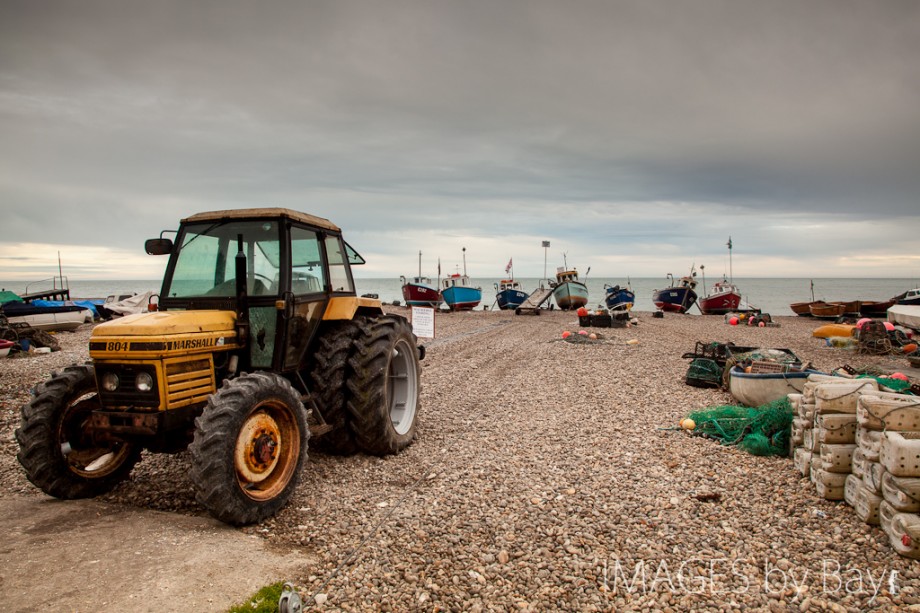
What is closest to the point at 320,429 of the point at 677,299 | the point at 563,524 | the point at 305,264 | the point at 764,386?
the point at 305,264

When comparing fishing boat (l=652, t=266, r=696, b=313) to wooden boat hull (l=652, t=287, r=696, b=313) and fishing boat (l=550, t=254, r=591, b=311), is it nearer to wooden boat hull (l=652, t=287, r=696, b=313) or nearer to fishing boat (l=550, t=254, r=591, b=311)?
wooden boat hull (l=652, t=287, r=696, b=313)

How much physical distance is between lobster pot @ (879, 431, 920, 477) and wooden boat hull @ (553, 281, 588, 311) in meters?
35.2

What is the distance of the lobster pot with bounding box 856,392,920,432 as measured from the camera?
4000 millimetres

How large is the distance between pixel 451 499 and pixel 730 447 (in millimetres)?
3588

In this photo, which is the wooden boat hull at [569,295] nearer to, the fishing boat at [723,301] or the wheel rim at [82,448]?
the fishing boat at [723,301]

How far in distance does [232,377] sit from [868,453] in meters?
5.24

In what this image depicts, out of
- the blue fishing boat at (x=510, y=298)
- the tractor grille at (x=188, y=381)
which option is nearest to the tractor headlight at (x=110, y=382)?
the tractor grille at (x=188, y=381)

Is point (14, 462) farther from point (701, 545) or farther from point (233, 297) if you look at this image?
point (701, 545)

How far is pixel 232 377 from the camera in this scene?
473cm

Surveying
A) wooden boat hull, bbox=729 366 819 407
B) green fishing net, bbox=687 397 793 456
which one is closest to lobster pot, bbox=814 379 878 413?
green fishing net, bbox=687 397 793 456

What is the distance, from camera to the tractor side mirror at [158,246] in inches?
199

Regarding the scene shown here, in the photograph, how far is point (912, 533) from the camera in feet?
11.7

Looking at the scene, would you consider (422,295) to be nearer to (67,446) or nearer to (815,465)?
(815,465)

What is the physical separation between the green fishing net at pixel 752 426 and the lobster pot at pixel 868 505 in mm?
1708
